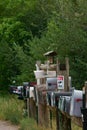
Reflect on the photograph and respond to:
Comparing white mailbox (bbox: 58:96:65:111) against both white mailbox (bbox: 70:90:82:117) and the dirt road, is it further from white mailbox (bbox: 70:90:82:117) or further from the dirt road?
the dirt road

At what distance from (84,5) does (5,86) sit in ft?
42.2

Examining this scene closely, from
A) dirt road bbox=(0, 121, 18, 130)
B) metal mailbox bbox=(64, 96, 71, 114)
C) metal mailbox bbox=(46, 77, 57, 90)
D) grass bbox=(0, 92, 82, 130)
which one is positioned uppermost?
metal mailbox bbox=(46, 77, 57, 90)

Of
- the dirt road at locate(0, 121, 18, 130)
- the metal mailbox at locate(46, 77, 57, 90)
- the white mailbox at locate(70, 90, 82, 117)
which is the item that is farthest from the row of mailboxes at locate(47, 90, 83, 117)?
the dirt road at locate(0, 121, 18, 130)

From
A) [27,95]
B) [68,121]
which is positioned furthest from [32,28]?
[68,121]

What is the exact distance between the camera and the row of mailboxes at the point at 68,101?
7984 mm

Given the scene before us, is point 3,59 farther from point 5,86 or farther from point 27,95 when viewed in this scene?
point 27,95

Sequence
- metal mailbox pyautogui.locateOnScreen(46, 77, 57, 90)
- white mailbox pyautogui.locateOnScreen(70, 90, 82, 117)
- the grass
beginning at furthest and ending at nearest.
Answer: the grass → metal mailbox pyautogui.locateOnScreen(46, 77, 57, 90) → white mailbox pyautogui.locateOnScreen(70, 90, 82, 117)

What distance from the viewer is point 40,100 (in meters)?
12.5

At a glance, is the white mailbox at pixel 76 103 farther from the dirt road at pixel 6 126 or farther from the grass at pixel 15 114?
the dirt road at pixel 6 126

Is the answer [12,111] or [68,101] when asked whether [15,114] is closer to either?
[12,111]

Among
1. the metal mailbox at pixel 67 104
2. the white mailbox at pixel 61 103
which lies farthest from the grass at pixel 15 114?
the metal mailbox at pixel 67 104

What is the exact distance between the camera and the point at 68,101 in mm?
8609

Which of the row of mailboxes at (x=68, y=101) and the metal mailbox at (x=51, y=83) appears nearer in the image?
the row of mailboxes at (x=68, y=101)

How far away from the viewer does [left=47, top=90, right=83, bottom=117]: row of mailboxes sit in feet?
26.2
